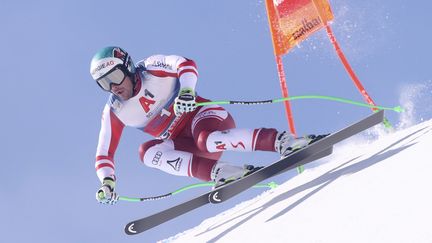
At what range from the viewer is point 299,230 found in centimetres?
290

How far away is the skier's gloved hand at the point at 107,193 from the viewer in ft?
18.1

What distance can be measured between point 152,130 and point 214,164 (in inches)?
35.8

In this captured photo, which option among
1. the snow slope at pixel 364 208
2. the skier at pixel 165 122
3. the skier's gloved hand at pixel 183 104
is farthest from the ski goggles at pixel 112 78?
the snow slope at pixel 364 208

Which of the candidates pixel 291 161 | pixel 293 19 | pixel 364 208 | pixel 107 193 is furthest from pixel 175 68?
pixel 364 208

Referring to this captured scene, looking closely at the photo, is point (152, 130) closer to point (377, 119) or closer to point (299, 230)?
point (377, 119)

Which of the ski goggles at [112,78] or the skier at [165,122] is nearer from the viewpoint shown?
the skier at [165,122]

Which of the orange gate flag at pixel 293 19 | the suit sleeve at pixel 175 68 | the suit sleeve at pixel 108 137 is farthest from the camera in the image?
the orange gate flag at pixel 293 19

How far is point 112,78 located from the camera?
18.0ft

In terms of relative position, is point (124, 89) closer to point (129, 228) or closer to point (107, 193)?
point (107, 193)

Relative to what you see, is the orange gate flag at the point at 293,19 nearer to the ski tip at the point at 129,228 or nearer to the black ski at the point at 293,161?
the black ski at the point at 293,161

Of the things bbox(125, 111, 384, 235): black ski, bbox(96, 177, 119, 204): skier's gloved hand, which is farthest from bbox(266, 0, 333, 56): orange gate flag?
bbox(96, 177, 119, 204): skier's gloved hand

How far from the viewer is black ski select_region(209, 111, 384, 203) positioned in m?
4.76

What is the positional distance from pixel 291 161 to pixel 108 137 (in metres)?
2.00

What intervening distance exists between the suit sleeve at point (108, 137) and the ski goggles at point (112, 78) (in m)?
0.40
